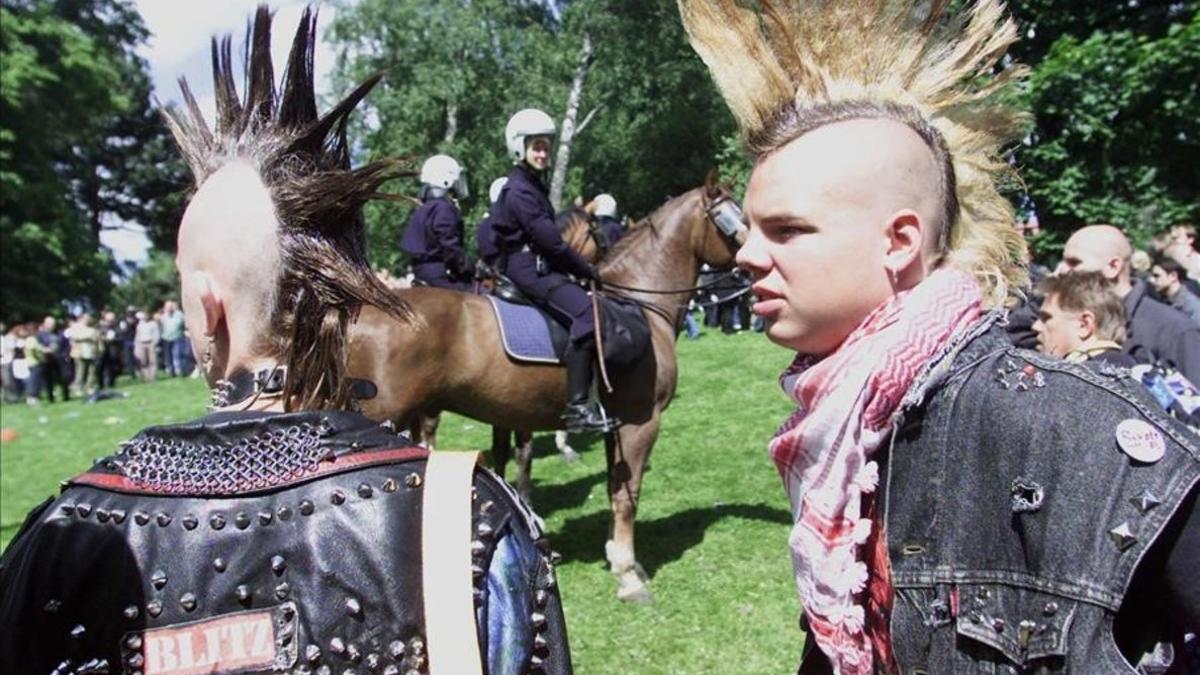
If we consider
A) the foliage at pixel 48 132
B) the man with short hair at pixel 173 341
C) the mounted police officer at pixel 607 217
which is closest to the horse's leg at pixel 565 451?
the mounted police officer at pixel 607 217

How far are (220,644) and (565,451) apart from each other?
8.34 meters

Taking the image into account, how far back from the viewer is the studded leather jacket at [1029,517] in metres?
1.31

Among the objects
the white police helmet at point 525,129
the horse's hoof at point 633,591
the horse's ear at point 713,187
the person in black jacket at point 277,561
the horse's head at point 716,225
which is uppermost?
the white police helmet at point 525,129

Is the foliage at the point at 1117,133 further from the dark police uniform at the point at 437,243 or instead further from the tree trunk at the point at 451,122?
the tree trunk at the point at 451,122

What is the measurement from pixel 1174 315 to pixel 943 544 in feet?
14.2

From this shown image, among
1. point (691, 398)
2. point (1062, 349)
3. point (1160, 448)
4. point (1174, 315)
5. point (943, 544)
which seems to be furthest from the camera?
point (691, 398)

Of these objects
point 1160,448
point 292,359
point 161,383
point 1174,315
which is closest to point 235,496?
point 292,359

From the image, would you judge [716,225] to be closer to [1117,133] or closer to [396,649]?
[396,649]

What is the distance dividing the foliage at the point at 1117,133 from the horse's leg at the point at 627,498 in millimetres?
8596

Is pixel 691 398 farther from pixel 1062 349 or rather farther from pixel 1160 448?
pixel 1160 448

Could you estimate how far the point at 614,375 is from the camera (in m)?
6.40

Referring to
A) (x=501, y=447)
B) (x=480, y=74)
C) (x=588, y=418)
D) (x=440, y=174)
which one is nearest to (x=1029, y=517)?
(x=588, y=418)

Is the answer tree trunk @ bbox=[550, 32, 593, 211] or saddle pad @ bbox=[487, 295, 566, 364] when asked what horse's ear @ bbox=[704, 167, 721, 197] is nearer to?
saddle pad @ bbox=[487, 295, 566, 364]

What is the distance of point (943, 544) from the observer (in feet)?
4.71
